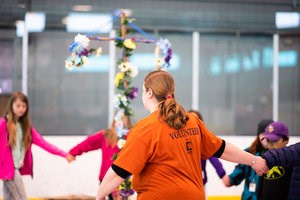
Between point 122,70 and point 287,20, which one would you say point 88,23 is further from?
point 122,70

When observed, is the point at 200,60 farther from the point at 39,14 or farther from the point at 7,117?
the point at 7,117

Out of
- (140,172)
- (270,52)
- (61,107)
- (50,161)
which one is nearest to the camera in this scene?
(140,172)

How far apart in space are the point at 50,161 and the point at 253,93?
11.2 ft

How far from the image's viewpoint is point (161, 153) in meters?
3.37

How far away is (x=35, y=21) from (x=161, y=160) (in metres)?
5.98

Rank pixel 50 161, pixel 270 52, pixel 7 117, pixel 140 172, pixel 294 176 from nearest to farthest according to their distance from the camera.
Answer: pixel 140 172
pixel 294 176
pixel 7 117
pixel 50 161
pixel 270 52

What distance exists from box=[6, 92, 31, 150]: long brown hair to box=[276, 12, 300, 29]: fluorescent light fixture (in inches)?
190

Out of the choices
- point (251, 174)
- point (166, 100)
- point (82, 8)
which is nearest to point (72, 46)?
point (251, 174)

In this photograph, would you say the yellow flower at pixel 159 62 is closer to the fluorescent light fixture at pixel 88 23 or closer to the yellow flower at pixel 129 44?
the yellow flower at pixel 129 44

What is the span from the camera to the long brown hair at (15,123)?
6363 mm

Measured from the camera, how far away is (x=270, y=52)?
9672 mm

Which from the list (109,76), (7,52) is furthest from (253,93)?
(7,52)

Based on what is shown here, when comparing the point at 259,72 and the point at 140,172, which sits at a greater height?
the point at 259,72

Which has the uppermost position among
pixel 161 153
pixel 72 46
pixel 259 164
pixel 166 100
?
pixel 72 46
